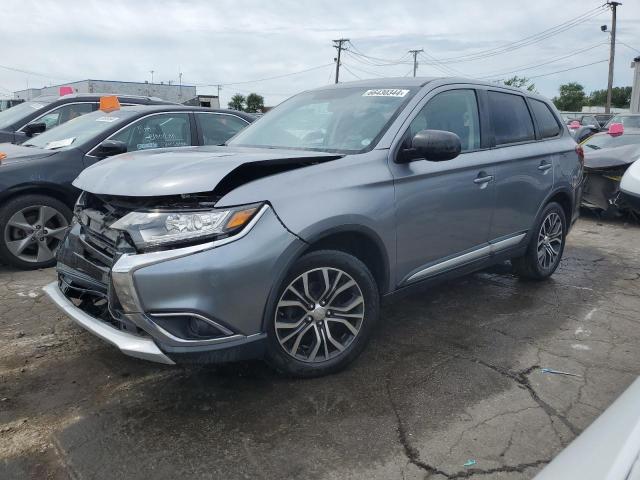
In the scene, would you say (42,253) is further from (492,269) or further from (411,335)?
(492,269)

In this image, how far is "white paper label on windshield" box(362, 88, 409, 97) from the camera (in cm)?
374

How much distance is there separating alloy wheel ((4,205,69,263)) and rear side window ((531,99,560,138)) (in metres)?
4.66

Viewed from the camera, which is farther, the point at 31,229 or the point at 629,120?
the point at 629,120

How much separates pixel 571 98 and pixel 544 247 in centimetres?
7570

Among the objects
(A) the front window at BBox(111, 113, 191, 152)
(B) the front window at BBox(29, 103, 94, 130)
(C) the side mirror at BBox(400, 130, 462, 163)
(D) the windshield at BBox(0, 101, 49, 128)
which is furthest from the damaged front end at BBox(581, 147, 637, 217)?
(D) the windshield at BBox(0, 101, 49, 128)

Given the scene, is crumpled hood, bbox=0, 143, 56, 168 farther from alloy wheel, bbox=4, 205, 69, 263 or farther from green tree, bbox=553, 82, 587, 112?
green tree, bbox=553, 82, 587, 112

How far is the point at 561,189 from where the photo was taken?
4988mm

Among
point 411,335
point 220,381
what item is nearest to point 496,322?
point 411,335

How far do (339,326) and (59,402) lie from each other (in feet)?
5.27

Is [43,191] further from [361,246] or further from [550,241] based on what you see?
[550,241]

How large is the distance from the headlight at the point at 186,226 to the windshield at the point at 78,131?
137 inches

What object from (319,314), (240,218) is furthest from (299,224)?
(319,314)

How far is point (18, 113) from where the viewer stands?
7.70 m

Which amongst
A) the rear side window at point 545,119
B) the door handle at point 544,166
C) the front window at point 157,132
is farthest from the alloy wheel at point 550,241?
the front window at point 157,132
